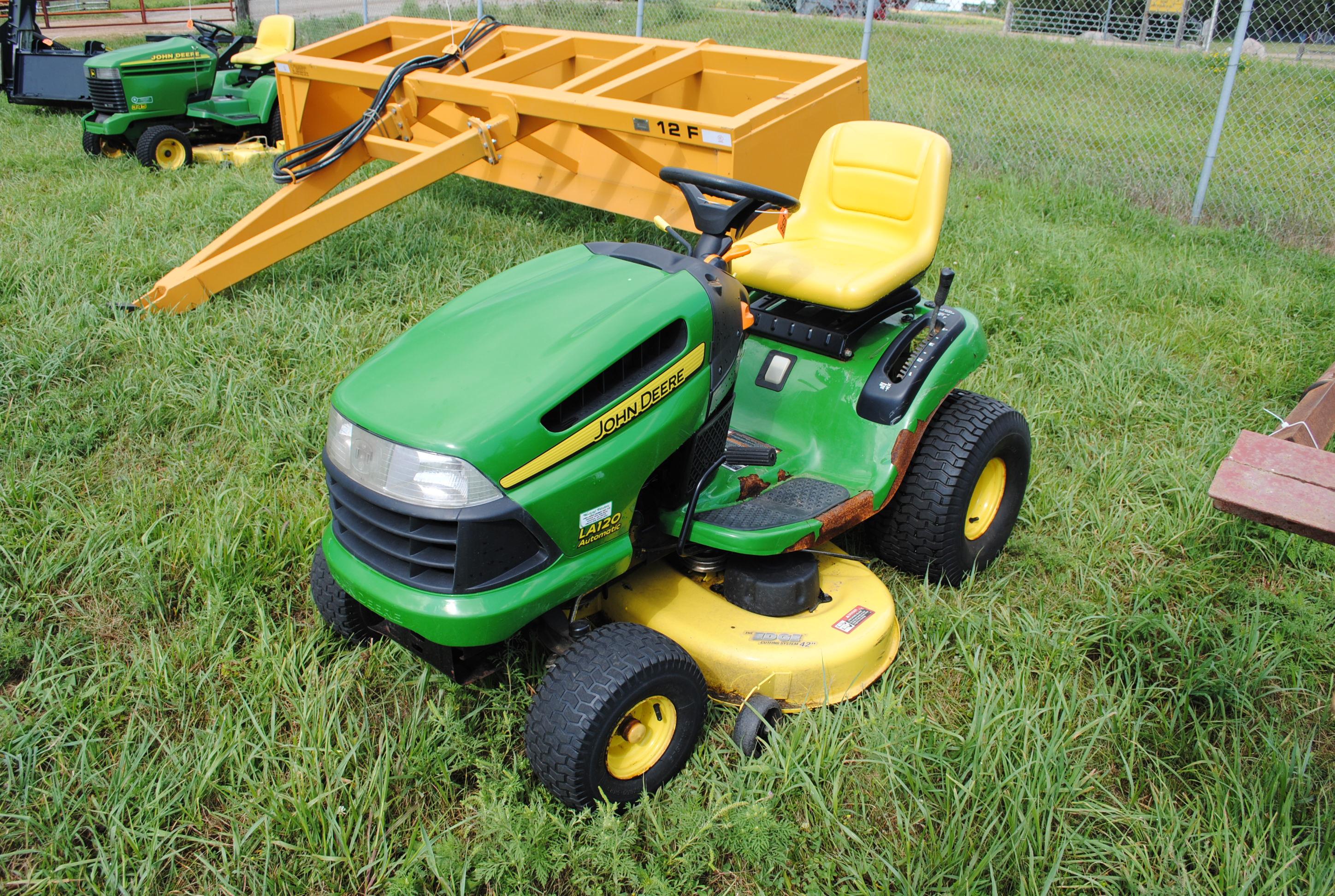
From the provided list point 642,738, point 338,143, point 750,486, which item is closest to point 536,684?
point 642,738

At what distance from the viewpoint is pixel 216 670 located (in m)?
2.12

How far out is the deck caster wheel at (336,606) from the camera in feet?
6.86

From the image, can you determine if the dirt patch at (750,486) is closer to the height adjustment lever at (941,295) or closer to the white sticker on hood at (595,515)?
the white sticker on hood at (595,515)

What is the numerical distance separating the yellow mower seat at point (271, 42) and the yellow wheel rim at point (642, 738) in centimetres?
592

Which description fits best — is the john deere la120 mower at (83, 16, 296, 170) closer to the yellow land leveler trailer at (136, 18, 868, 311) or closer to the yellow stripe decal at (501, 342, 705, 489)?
the yellow land leveler trailer at (136, 18, 868, 311)

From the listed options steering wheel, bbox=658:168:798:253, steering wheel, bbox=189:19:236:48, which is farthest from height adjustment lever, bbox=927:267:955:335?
steering wheel, bbox=189:19:236:48

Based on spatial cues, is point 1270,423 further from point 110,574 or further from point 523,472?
point 110,574

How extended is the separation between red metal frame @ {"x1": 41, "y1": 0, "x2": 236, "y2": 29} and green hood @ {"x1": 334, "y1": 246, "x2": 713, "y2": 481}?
14573 mm

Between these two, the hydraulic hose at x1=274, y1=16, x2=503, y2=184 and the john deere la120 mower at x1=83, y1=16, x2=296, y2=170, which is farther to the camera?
the john deere la120 mower at x1=83, y1=16, x2=296, y2=170

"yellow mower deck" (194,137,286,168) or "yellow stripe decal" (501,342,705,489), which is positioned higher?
"yellow stripe decal" (501,342,705,489)

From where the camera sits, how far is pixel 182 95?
644 centimetres

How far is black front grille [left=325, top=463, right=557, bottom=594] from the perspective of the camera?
1625mm

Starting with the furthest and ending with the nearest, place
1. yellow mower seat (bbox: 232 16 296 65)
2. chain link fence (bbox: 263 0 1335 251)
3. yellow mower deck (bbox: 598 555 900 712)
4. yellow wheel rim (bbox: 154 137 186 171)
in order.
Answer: yellow mower seat (bbox: 232 16 296 65)
yellow wheel rim (bbox: 154 137 186 171)
chain link fence (bbox: 263 0 1335 251)
yellow mower deck (bbox: 598 555 900 712)

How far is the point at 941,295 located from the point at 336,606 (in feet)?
5.62
